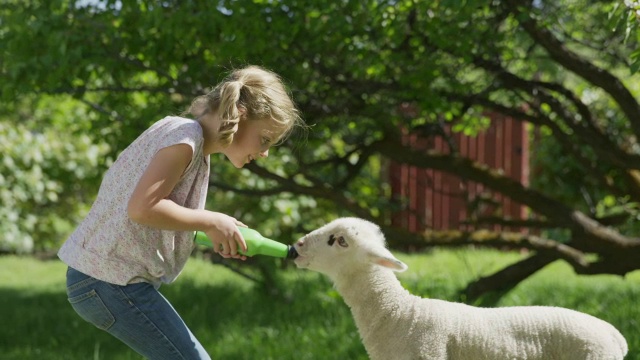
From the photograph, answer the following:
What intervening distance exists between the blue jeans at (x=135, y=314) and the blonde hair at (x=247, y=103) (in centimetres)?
55

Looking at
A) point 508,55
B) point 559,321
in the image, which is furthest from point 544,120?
point 559,321

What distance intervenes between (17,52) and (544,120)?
10.4 ft

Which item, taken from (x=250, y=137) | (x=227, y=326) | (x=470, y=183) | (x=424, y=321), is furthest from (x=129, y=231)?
(x=470, y=183)

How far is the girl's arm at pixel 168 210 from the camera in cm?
269

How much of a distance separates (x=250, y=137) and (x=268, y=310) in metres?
3.58

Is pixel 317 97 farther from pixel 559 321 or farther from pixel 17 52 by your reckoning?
pixel 559 321

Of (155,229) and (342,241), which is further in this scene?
(342,241)

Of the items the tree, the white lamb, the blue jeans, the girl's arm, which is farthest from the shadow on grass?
the girl's arm

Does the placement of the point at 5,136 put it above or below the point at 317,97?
below

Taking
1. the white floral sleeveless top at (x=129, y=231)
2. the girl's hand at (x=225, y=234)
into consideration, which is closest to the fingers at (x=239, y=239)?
the girl's hand at (x=225, y=234)

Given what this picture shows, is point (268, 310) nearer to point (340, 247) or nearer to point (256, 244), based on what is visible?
point (340, 247)

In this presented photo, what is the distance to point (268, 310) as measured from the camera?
6.38 m

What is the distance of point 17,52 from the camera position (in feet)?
17.0

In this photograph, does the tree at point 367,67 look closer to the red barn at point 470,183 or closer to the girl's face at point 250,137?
Result: the girl's face at point 250,137
